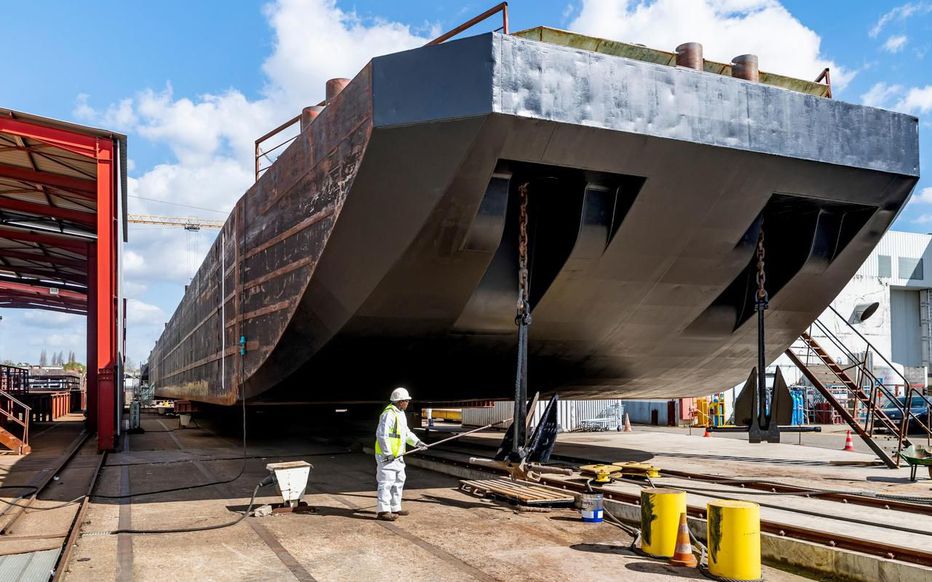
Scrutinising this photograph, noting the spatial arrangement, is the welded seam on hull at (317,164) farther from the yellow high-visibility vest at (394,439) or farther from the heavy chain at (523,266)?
the yellow high-visibility vest at (394,439)

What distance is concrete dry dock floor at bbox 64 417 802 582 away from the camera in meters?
5.42

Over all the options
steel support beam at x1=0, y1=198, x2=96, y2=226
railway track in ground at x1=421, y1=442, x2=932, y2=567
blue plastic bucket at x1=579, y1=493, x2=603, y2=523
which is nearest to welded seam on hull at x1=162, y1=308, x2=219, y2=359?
steel support beam at x1=0, y1=198, x2=96, y2=226

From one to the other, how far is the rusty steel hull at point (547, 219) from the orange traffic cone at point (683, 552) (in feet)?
12.6

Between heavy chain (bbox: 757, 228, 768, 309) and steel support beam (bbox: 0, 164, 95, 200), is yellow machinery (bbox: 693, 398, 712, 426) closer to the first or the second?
heavy chain (bbox: 757, 228, 768, 309)

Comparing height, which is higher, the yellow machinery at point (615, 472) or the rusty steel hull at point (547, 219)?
the rusty steel hull at point (547, 219)

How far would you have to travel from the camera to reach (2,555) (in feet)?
19.5

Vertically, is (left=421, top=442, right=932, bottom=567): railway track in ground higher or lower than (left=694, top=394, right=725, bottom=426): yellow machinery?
higher

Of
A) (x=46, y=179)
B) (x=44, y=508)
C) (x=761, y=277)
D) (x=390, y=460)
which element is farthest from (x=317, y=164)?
(x=46, y=179)

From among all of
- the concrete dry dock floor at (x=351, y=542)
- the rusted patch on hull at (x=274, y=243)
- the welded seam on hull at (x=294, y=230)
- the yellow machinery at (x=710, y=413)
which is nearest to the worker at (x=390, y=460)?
the concrete dry dock floor at (x=351, y=542)

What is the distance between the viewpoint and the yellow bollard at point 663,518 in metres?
5.73

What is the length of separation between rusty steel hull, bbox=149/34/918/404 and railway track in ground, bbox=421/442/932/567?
2.17 m

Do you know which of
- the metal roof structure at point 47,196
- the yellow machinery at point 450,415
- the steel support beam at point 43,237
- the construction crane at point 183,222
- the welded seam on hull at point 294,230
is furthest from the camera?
the construction crane at point 183,222

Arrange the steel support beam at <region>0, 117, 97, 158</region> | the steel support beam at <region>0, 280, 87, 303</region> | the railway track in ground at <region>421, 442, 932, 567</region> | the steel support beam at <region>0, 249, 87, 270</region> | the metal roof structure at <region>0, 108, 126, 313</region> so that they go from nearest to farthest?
1. the railway track in ground at <region>421, 442, 932, 567</region>
2. the steel support beam at <region>0, 117, 97, 158</region>
3. the metal roof structure at <region>0, 108, 126, 313</region>
4. the steel support beam at <region>0, 249, 87, 270</region>
5. the steel support beam at <region>0, 280, 87, 303</region>

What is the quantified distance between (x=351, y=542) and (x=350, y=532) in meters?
0.41
